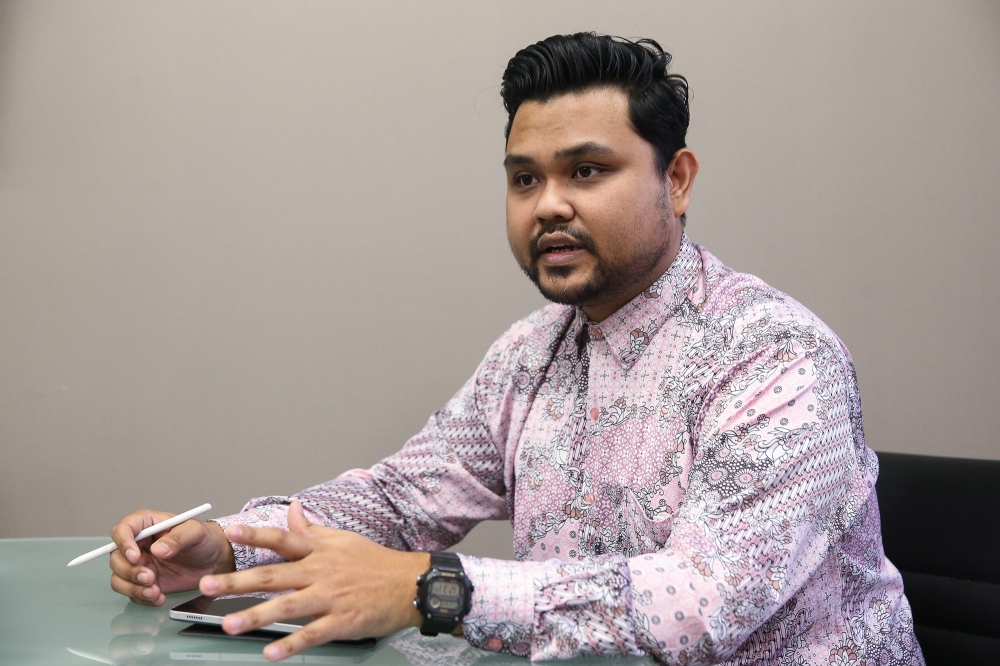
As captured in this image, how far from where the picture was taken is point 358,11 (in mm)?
2385

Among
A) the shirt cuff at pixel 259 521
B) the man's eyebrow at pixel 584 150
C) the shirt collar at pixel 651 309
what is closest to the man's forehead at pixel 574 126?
the man's eyebrow at pixel 584 150

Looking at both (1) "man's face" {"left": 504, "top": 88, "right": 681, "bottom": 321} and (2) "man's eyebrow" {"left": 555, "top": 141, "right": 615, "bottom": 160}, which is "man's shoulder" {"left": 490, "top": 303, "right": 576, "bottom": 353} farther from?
(2) "man's eyebrow" {"left": 555, "top": 141, "right": 615, "bottom": 160}

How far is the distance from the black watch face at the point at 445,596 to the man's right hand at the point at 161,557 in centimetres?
43

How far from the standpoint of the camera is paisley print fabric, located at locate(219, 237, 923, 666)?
107 cm

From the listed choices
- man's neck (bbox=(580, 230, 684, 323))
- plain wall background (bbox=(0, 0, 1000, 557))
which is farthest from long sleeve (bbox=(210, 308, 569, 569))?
plain wall background (bbox=(0, 0, 1000, 557))

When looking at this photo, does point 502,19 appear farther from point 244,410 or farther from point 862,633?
point 862,633

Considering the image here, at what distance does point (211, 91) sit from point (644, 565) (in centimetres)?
184

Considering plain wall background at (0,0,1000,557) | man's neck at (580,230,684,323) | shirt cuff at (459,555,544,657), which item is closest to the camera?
shirt cuff at (459,555,544,657)

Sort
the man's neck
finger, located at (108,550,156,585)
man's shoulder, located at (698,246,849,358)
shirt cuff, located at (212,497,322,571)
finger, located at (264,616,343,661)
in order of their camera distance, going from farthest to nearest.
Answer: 1. the man's neck
2. shirt cuff, located at (212,497,322,571)
3. man's shoulder, located at (698,246,849,358)
4. finger, located at (108,550,156,585)
5. finger, located at (264,616,343,661)

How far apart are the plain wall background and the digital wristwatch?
1368mm

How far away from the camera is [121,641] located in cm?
109

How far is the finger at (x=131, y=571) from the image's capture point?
123cm

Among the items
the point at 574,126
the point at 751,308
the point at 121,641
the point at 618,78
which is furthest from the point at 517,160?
the point at 121,641

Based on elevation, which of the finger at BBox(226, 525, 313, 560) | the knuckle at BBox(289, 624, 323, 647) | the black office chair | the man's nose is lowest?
the black office chair
